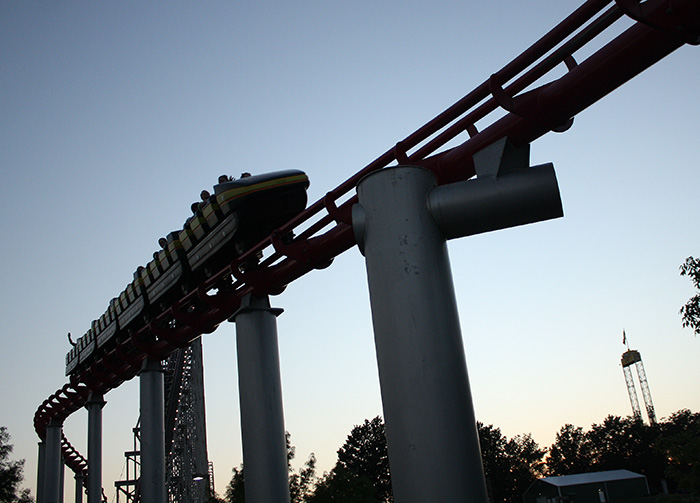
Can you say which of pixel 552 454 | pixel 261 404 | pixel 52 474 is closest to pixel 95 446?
pixel 52 474

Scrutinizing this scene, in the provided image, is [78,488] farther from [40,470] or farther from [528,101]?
[528,101]

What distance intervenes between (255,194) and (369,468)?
5279 centimetres

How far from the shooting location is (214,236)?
39.0 ft

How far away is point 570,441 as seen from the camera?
235 feet

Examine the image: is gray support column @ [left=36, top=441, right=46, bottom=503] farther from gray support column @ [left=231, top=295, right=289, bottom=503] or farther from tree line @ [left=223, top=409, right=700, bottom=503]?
tree line @ [left=223, top=409, right=700, bottom=503]

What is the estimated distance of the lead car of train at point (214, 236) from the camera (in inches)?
432

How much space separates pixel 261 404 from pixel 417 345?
163 inches

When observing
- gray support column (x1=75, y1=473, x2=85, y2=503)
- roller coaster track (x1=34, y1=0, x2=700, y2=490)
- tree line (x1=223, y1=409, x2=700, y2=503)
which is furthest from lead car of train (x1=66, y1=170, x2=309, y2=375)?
tree line (x1=223, y1=409, x2=700, y2=503)

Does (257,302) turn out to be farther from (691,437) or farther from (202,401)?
(202,401)

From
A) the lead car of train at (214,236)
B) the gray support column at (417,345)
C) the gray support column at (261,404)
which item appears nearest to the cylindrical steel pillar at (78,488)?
the lead car of train at (214,236)

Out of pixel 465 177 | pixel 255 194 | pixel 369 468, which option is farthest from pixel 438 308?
pixel 369 468

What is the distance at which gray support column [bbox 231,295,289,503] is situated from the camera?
815cm

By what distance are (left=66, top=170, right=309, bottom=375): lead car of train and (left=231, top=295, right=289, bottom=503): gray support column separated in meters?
2.35

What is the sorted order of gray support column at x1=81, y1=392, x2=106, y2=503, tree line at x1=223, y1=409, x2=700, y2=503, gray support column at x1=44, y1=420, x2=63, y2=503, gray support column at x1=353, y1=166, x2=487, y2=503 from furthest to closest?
tree line at x1=223, y1=409, x2=700, y2=503 → gray support column at x1=44, y1=420, x2=63, y2=503 → gray support column at x1=81, y1=392, x2=106, y2=503 → gray support column at x1=353, y1=166, x2=487, y2=503
